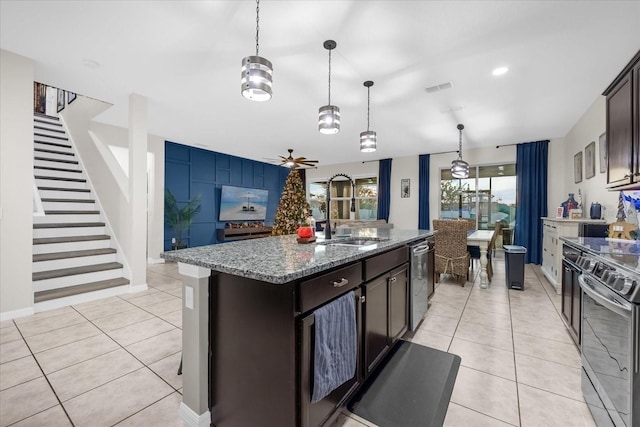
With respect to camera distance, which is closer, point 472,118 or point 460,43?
point 460,43

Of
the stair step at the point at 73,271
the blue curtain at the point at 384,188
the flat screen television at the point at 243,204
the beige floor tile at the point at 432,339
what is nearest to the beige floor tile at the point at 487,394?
the beige floor tile at the point at 432,339

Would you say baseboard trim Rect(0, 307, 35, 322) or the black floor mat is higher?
baseboard trim Rect(0, 307, 35, 322)

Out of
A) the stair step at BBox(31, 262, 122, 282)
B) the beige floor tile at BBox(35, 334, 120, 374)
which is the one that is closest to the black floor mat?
the beige floor tile at BBox(35, 334, 120, 374)

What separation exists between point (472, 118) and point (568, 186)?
9.14ft

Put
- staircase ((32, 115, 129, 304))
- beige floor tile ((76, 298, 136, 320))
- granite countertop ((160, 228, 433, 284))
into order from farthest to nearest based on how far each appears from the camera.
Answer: staircase ((32, 115, 129, 304)), beige floor tile ((76, 298, 136, 320)), granite countertop ((160, 228, 433, 284))

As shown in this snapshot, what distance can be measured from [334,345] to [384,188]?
718 cm

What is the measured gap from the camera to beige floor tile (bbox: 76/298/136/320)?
2951 mm

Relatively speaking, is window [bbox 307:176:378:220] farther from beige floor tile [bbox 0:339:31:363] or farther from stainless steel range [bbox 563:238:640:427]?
stainless steel range [bbox 563:238:640:427]

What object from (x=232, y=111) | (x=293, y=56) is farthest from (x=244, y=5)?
(x=232, y=111)

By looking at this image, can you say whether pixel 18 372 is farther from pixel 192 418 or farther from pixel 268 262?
pixel 268 262

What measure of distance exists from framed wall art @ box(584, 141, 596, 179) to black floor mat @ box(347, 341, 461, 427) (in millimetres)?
3885

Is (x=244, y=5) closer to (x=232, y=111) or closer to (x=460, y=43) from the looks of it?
(x=460, y=43)

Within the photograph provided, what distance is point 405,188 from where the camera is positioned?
311 inches

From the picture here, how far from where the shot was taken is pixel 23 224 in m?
2.90
